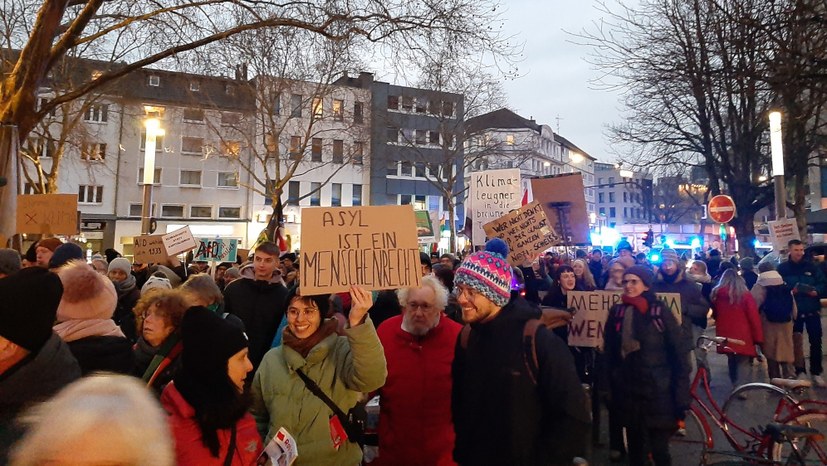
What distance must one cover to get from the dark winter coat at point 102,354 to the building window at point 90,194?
42008 millimetres

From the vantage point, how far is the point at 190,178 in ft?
141

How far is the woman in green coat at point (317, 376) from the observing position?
2934 mm

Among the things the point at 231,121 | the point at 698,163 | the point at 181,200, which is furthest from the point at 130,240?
the point at 698,163

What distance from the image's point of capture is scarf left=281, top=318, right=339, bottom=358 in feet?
10.1

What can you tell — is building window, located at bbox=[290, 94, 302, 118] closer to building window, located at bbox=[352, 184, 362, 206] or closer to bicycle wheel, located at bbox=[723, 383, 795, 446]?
building window, located at bbox=[352, 184, 362, 206]

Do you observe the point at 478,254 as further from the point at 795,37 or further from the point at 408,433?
the point at 795,37

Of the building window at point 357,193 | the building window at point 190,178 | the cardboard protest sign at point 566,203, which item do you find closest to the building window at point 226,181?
the building window at point 190,178

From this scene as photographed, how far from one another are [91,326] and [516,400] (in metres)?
2.22

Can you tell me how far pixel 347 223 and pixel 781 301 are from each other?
25.3ft

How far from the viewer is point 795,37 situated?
7.24 meters

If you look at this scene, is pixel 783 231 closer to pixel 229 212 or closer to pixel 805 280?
pixel 805 280

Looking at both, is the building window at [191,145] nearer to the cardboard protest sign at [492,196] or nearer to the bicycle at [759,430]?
the cardboard protest sign at [492,196]

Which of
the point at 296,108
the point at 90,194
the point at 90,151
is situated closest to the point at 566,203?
the point at 296,108

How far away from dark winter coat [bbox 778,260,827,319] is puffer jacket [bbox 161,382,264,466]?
9.48m
